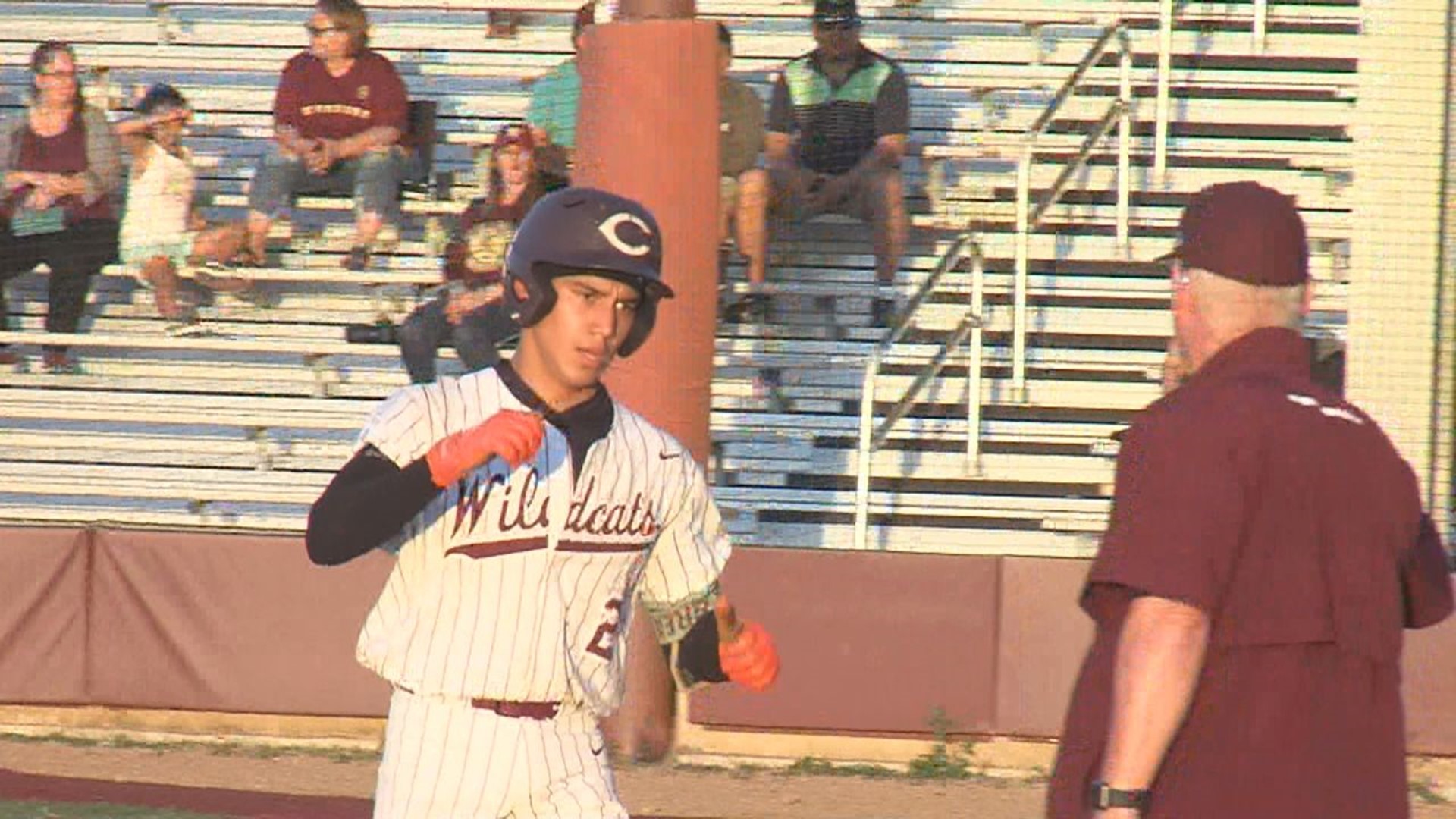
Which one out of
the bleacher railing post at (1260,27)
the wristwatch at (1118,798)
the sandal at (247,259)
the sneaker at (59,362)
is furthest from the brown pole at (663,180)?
the wristwatch at (1118,798)

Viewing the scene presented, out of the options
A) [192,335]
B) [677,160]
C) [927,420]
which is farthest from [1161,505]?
[192,335]

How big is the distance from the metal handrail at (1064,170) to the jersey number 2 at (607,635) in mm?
6858

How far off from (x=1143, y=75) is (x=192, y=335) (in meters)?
4.92

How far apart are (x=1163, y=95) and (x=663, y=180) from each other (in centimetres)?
295

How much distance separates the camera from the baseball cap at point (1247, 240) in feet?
11.8

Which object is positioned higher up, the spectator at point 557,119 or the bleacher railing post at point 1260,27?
the bleacher railing post at point 1260,27

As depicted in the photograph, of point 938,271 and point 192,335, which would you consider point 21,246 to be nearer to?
point 192,335

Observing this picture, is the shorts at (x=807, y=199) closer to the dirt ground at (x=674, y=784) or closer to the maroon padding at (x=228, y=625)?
the maroon padding at (x=228, y=625)

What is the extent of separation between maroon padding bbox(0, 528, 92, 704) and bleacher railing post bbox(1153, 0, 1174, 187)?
5359 mm

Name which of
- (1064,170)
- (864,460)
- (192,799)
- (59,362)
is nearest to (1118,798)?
(192,799)

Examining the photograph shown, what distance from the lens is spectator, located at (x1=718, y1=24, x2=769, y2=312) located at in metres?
10.5

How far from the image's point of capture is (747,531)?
10180mm

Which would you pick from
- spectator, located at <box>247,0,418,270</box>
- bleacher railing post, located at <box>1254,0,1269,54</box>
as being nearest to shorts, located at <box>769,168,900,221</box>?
spectator, located at <box>247,0,418,270</box>

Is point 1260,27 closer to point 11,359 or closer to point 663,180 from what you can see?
point 663,180
